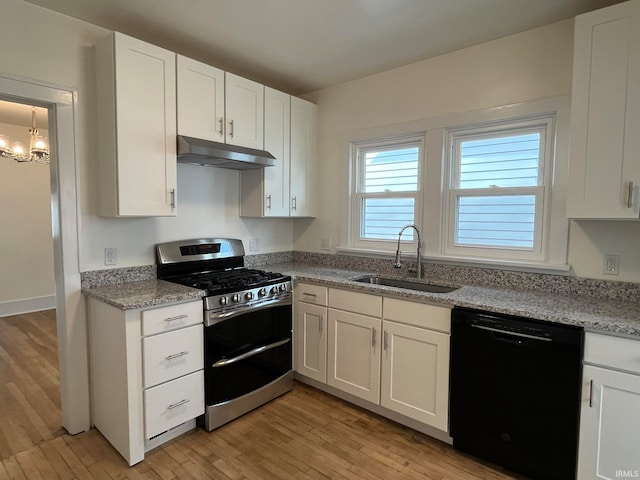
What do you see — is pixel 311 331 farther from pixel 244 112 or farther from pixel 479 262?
pixel 244 112

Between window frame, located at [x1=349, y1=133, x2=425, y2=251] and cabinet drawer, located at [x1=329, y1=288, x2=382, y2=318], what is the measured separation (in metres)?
0.68

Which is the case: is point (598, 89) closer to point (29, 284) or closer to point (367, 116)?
point (367, 116)

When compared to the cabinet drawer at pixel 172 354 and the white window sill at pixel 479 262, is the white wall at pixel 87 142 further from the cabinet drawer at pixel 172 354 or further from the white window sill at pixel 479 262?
the white window sill at pixel 479 262

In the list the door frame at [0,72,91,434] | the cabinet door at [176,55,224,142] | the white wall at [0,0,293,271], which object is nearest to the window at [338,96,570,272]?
the cabinet door at [176,55,224,142]

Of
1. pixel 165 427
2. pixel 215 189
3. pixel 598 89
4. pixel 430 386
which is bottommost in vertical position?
pixel 165 427

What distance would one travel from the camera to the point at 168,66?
2.27 metres

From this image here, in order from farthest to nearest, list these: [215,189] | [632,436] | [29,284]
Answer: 1. [29,284]
2. [215,189]
3. [632,436]

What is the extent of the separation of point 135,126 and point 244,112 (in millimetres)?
860

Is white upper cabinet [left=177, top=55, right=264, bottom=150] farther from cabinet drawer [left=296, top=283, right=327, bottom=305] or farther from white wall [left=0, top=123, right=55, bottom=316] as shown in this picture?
white wall [left=0, top=123, right=55, bottom=316]

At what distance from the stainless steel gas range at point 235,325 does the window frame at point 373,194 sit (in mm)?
856

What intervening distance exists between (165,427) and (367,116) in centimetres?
273

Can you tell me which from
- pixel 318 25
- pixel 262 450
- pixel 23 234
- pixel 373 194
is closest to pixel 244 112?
pixel 318 25

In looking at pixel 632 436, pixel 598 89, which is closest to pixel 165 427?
pixel 632 436

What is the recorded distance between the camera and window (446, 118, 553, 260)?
2334mm
